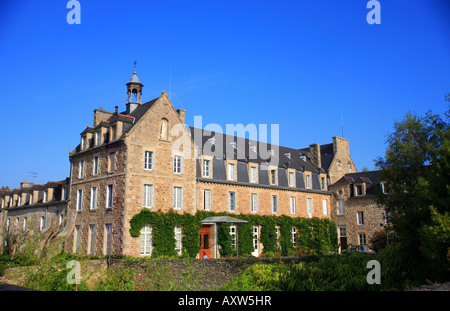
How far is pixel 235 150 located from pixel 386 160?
45.2ft

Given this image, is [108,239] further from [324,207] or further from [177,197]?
[324,207]

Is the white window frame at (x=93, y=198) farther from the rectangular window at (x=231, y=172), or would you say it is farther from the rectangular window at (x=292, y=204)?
the rectangular window at (x=292, y=204)

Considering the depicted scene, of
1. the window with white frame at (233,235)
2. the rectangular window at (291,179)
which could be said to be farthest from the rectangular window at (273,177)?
the window with white frame at (233,235)

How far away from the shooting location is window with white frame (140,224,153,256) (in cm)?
2667

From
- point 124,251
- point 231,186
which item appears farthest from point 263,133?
point 124,251

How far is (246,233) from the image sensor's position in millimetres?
32781

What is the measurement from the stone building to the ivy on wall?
6.07 feet

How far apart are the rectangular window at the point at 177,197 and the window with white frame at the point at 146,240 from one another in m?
2.79

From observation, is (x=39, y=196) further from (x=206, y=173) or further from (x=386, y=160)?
(x=386, y=160)

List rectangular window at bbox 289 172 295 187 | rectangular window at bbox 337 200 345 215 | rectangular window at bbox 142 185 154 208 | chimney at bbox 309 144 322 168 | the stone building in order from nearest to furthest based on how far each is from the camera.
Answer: rectangular window at bbox 142 185 154 208 → rectangular window at bbox 289 172 295 187 → the stone building → rectangular window at bbox 337 200 345 215 → chimney at bbox 309 144 322 168

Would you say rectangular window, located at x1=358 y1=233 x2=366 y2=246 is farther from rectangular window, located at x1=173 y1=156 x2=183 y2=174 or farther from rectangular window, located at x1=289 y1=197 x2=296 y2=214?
rectangular window, located at x1=173 y1=156 x2=183 y2=174

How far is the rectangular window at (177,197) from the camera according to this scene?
29.1m

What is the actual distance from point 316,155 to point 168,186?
22505mm

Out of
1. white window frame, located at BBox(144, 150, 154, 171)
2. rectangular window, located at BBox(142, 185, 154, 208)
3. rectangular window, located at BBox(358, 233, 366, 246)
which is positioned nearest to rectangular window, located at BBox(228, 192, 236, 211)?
rectangular window, located at BBox(142, 185, 154, 208)
